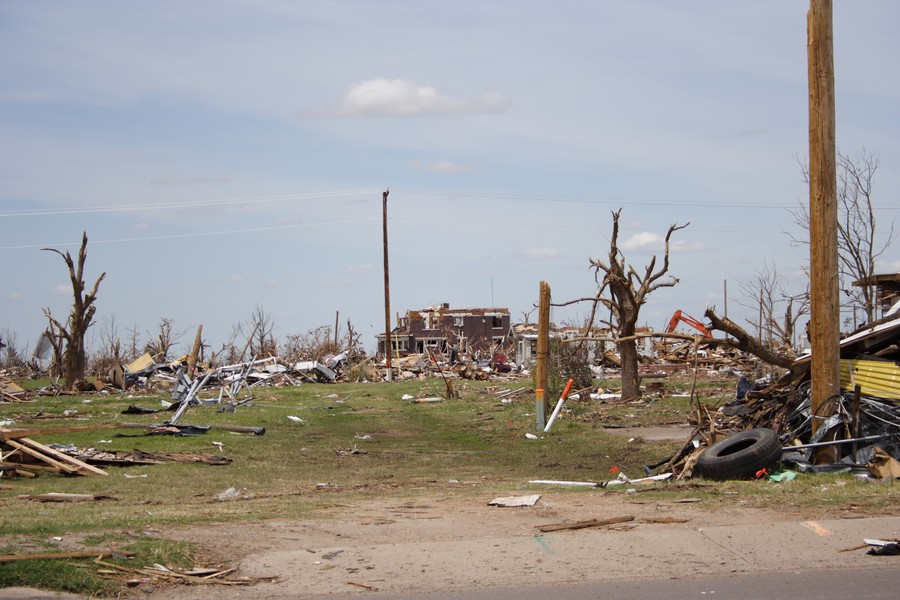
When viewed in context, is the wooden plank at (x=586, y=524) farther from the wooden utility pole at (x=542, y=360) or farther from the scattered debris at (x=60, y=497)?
the wooden utility pole at (x=542, y=360)

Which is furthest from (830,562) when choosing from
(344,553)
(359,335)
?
(359,335)

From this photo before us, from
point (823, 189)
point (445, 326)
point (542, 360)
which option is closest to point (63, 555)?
point (823, 189)

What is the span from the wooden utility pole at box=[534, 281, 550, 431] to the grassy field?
525mm

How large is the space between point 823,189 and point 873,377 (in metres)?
2.75

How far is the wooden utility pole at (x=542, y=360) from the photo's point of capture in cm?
2042

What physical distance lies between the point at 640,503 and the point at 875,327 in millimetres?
6094

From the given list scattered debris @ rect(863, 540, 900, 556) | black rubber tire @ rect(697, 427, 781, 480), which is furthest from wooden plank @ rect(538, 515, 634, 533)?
black rubber tire @ rect(697, 427, 781, 480)

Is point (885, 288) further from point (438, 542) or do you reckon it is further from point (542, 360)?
point (438, 542)

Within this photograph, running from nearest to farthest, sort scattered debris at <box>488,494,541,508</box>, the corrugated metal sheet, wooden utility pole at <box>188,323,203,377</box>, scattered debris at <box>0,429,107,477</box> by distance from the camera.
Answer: scattered debris at <box>488,494,541,508</box>, the corrugated metal sheet, scattered debris at <box>0,429,107,477</box>, wooden utility pole at <box>188,323,203,377</box>

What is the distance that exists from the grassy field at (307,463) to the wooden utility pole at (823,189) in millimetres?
1940

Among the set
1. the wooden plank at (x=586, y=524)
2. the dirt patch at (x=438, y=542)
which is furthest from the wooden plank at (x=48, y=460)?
the wooden plank at (x=586, y=524)

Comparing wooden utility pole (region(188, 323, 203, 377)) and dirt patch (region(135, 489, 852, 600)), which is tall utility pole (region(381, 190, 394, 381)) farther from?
dirt patch (region(135, 489, 852, 600))

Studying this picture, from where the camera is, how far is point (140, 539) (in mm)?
7875

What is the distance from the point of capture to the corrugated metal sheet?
12.2 m
